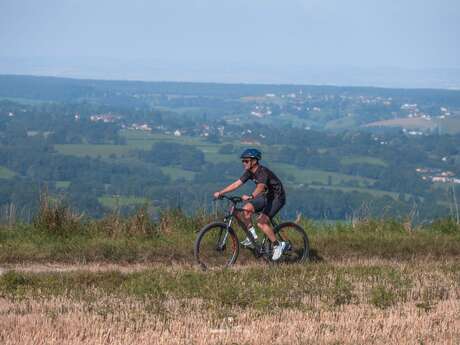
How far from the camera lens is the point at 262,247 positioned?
13.2 metres

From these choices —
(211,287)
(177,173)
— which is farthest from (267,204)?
(177,173)

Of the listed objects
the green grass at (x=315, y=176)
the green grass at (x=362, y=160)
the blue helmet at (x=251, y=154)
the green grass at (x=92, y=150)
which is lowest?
the green grass at (x=92, y=150)

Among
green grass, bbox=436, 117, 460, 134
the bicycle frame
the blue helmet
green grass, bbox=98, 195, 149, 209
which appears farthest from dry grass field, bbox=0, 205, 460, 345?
green grass, bbox=436, 117, 460, 134

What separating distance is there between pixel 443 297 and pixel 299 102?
12741 cm

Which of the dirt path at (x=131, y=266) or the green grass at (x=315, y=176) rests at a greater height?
the dirt path at (x=131, y=266)

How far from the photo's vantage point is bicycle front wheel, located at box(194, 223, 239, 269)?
12781 millimetres

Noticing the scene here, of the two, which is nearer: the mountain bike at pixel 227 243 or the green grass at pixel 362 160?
the mountain bike at pixel 227 243

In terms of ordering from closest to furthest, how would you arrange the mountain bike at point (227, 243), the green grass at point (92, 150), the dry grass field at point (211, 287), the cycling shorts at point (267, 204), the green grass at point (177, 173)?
the dry grass field at point (211, 287)
the mountain bike at point (227, 243)
the cycling shorts at point (267, 204)
the green grass at point (177, 173)
the green grass at point (92, 150)

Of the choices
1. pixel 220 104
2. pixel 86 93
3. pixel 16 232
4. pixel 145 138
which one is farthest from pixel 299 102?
pixel 16 232

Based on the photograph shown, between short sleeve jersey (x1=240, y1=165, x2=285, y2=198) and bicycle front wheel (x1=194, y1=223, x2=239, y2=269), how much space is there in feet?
2.41

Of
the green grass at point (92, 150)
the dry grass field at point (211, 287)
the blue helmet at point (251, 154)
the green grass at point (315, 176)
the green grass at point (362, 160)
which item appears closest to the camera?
the dry grass field at point (211, 287)

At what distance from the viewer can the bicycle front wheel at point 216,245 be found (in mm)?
12781

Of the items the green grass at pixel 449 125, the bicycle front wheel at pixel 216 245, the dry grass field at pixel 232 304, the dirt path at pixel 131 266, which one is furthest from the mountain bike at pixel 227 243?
the green grass at pixel 449 125

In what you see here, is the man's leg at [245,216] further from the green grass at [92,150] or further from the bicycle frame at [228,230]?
the green grass at [92,150]
